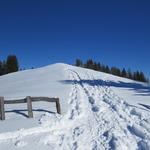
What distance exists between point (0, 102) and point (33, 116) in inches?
72.7

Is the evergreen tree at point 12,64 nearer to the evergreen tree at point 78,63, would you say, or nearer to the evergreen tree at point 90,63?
the evergreen tree at point 90,63

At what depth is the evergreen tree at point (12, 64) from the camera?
84844 mm

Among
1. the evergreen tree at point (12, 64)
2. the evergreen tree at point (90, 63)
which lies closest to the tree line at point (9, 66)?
the evergreen tree at point (12, 64)

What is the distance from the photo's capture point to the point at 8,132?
422 inches

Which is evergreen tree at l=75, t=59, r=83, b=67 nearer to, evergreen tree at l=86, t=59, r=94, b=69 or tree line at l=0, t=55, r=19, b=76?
evergreen tree at l=86, t=59, r=94, b=69

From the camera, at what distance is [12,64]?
85.6 metres

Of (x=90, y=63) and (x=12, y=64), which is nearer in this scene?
(x=12, y=64)

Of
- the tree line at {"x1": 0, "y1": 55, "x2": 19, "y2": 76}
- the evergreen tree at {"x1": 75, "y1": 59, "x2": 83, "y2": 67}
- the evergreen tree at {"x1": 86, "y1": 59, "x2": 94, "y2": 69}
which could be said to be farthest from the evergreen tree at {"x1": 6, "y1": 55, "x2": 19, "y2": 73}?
the evergreen tree at {"x1": 75, "y1": 59, "x2": 83, "y2": 67}

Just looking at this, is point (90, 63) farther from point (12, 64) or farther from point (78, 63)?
point (12, 64)

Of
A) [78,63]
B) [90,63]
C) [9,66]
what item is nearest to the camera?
[9,66]

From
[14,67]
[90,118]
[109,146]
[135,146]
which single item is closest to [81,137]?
[109,146]

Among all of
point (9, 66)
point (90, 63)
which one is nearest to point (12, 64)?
point (9, 66)

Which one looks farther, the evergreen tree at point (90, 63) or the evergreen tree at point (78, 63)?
the evergreen tree at point (78, 63)

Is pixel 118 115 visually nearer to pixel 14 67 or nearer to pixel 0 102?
pixel 0 102
